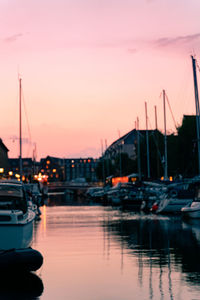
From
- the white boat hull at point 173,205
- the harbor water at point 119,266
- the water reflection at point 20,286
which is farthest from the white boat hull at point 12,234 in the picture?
the white boat hull at point 173,205

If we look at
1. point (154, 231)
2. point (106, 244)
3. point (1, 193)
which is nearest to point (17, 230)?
point (1, 193)

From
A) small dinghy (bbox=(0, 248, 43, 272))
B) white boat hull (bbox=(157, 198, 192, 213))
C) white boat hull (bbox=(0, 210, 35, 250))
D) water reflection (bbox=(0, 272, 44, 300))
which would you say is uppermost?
white boat hull (bbox=(157, 198, 192, 213))

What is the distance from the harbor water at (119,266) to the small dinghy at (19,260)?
0.63 meters

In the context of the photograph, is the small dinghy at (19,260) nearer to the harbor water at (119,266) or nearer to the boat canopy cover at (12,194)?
the harbor water at (119,266)

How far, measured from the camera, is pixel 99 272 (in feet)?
61.5

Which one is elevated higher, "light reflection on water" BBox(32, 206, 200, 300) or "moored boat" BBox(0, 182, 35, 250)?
"moored boat" BBox(0, 182, 35, 250)

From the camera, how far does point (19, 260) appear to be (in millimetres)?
17375

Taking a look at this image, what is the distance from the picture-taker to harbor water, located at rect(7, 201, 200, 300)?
49.8ft

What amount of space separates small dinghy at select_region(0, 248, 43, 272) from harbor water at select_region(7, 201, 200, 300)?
2.07 ft

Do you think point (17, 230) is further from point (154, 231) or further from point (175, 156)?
point (175, 156)

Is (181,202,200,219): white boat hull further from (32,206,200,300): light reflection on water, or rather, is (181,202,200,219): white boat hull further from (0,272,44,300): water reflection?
(0,272,44,300): water reflection

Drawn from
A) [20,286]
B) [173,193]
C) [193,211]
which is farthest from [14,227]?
[173,193]

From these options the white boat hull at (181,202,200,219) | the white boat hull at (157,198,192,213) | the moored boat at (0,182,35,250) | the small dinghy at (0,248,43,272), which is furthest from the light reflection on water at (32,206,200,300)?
the white boat hull at (157,198,192,213)

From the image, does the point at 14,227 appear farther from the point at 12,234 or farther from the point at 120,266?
the point at 120,266
